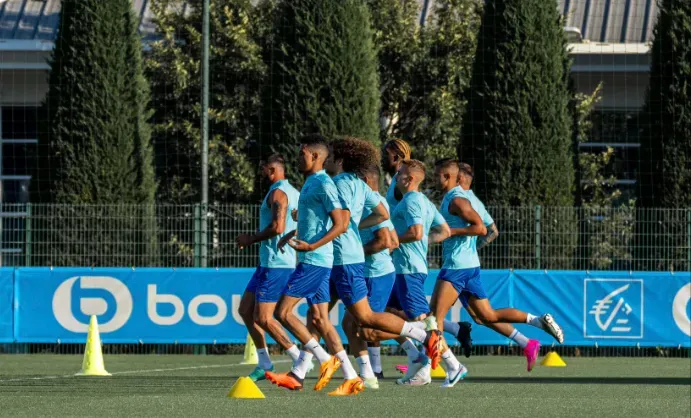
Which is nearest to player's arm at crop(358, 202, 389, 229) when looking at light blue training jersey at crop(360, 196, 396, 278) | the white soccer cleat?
light blue training jersey at crop(360, 196, 396, 278)

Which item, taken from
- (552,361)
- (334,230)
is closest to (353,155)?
(334,230)

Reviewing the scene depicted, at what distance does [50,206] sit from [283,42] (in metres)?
4.86

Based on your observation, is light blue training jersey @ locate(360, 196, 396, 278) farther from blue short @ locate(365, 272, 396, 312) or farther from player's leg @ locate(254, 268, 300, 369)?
player's leg @ locate(254, 268, 300, 369)

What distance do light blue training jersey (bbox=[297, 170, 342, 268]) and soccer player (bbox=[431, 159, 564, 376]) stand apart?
2023 millimetres

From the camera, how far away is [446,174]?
12062 mm

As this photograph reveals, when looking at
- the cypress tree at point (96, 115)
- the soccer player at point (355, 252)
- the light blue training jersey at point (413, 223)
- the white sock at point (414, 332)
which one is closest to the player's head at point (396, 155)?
the light blue training jersey at point (413, 223)

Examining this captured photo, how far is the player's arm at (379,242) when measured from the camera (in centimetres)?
1108

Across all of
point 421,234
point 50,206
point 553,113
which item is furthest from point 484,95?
point 421,234

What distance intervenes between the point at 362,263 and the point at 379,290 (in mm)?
812

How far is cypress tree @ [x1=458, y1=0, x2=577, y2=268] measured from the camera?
2186 centimetres

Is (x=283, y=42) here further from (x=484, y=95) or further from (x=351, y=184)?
(x=351, y=184)

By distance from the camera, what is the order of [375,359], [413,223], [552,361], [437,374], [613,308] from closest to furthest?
[413,223] → [375,359] → [437,374] → [552,361] → [613,308]

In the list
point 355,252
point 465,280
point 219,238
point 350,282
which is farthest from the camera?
point 219,238

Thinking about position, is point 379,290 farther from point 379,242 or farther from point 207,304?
point 207,304
